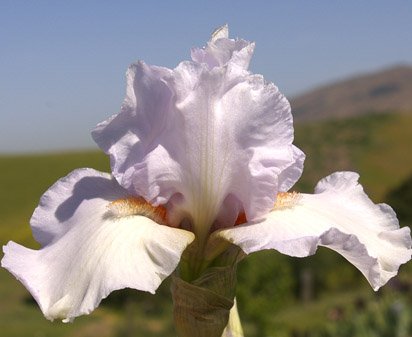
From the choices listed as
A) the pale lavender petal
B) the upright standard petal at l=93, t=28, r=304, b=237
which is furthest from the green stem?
the pale lavender petal

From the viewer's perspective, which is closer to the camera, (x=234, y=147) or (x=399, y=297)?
(x=234, y=147)

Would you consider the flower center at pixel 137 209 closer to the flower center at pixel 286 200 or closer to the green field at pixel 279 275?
the flower center at pixel 286 200

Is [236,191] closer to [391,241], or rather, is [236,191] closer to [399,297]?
[391,241]

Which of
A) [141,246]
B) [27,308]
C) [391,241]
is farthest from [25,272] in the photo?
[27,308]

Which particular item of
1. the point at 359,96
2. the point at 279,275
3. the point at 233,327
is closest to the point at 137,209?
the point at 233,327

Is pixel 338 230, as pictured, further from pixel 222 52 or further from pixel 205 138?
pixel 222 52

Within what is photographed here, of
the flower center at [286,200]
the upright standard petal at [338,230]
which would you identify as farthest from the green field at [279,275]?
the flower center at [286,200]

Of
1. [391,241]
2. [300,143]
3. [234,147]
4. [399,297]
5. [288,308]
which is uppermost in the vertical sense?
[234,147]
